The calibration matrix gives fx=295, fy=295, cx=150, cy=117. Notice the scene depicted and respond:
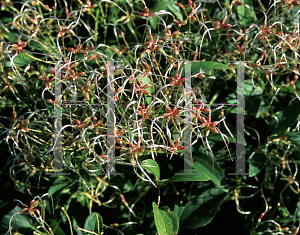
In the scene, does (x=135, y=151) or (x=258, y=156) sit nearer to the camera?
(x=135, y=151)

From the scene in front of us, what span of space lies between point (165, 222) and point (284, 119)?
0.40 metres

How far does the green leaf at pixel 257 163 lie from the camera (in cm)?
70

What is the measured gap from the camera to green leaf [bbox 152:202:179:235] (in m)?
0.59

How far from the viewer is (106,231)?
2.44 ft

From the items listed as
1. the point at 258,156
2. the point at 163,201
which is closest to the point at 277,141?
the point at 258,156

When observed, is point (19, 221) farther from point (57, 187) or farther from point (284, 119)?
point (284, 119)

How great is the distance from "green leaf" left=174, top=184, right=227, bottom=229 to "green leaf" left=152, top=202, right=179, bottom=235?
11cm

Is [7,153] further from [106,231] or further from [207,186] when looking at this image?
[207,186]

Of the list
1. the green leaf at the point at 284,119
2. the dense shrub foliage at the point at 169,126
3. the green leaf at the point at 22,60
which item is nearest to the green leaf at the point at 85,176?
the dense shrub foliage at the point at 169,126

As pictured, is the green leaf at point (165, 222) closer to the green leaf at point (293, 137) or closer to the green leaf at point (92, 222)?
the green leaf at point (92, 222)

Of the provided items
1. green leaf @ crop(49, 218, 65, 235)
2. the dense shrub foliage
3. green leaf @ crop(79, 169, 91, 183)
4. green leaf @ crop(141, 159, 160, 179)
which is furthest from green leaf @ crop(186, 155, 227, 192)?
green leaf @ crop(49, 218, 65, 235)

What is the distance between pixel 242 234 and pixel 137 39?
0.58 metres

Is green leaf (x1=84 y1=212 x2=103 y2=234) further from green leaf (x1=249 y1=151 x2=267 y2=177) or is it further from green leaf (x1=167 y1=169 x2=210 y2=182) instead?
green leaf (x1=249 y1=151 x2=267 y2=177)

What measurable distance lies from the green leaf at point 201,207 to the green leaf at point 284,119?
208mm
